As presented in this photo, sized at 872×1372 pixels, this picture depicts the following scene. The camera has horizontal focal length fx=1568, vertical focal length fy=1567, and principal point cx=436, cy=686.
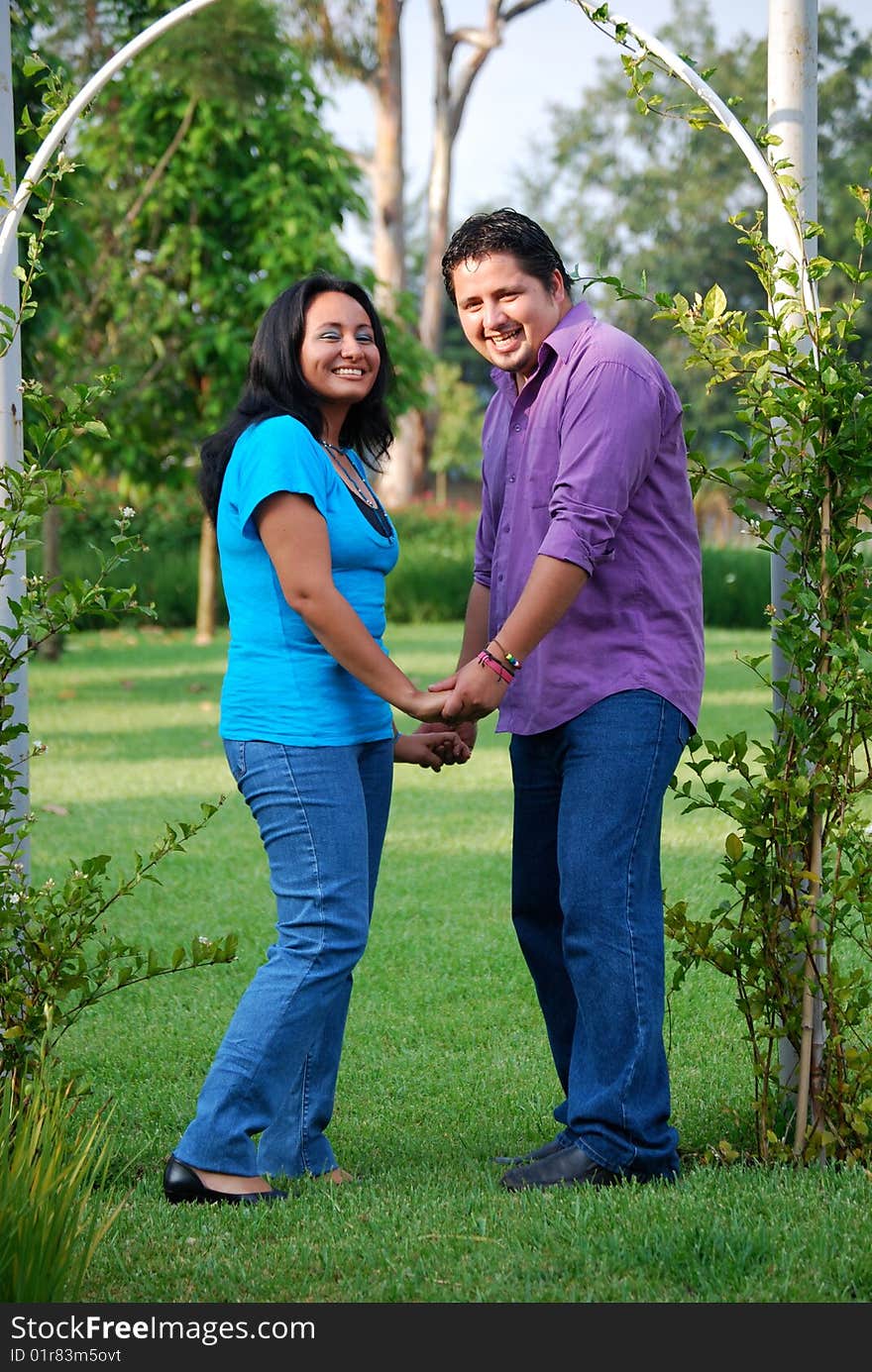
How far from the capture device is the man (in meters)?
2.99

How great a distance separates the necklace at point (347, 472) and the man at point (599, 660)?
323 mm

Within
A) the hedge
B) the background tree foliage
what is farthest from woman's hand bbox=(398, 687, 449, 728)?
the hedge

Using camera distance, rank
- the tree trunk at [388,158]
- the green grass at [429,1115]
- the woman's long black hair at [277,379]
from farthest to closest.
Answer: the tree trunk at [388,158] < the woman's long black hair at [277,379] < the green grass at [429,1115]

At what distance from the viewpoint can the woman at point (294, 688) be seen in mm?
3008

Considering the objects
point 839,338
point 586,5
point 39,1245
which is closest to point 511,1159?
point 39,1245

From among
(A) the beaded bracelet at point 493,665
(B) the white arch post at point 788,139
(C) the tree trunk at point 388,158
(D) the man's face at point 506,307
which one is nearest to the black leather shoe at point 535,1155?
(B) the white arch post at point 788,139

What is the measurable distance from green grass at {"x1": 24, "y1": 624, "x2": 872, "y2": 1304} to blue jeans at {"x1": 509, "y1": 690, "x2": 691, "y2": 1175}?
150 millimetres

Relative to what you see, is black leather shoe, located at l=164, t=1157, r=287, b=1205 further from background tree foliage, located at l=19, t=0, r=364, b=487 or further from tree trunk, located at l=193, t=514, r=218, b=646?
tree trunk, located at l=193, t=514, r=218, b=646

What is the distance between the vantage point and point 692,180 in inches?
1650

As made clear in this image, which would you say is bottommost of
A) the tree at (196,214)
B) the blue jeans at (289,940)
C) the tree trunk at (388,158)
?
the blue jeans at (289,940)

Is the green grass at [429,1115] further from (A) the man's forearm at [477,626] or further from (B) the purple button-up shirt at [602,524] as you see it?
(A) the man's forearm at [477,626]

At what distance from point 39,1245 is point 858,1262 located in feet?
4.28

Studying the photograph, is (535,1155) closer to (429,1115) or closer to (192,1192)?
(429,1115)
